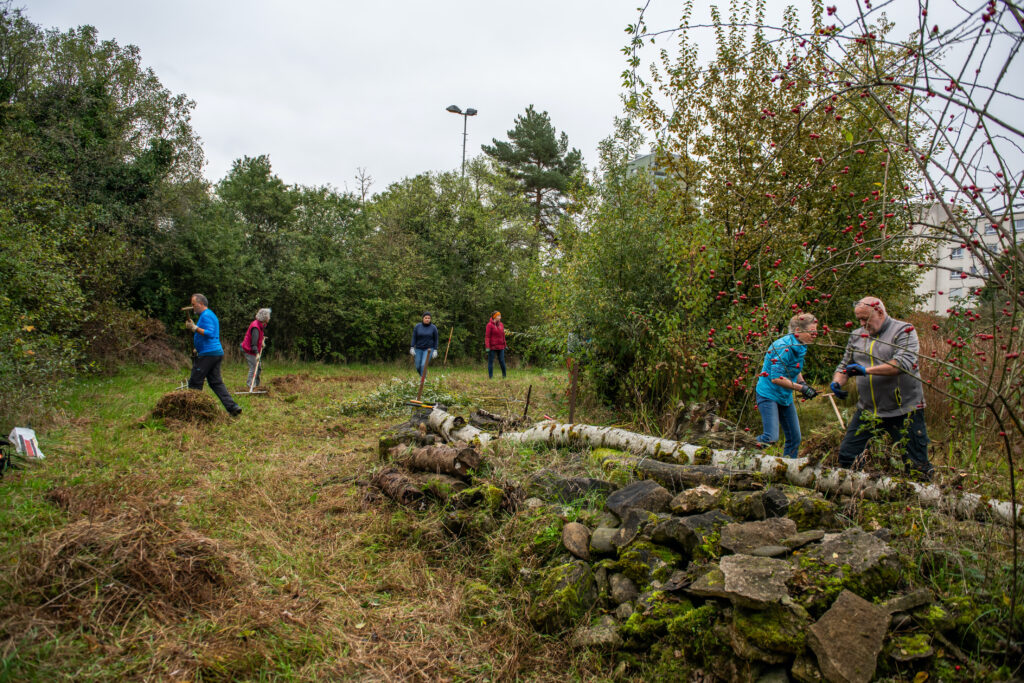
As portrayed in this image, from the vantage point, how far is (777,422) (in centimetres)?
537

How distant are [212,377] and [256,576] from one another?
5546 mm

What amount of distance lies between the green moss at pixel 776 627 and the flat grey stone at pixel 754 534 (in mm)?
416

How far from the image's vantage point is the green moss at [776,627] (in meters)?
2.41

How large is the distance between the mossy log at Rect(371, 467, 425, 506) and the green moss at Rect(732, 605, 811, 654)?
2745 mm

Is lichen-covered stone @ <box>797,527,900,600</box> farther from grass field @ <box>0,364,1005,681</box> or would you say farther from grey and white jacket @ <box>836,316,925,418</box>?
grey and white jacket @ <box>836,316,925,418</box>

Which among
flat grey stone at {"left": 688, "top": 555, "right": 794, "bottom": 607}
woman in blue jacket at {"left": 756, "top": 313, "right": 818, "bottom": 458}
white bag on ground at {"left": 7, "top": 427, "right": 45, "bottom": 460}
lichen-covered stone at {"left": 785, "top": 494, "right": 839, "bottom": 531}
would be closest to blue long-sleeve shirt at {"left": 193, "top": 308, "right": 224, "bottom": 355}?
white bag on ground at {"left": 7, "top": 427, "right": 45, "bottom": 460}

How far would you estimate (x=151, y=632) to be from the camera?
2795mm

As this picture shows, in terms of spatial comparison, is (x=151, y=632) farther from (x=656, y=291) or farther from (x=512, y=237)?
(x=512, y=237)

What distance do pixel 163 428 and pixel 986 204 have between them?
7.99m

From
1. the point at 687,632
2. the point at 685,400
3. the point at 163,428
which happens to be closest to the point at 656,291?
the point at 685,400

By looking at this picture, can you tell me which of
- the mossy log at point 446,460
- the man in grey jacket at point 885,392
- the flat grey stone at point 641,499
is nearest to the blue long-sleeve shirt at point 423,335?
the mossy log at point 446,460

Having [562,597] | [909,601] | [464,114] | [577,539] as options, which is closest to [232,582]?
[562,597]

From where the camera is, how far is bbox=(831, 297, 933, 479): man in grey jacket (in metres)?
4.19

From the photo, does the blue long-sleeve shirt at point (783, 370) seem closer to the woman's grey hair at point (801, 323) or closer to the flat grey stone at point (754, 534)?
the woman's grey hair at point (801, 323)
